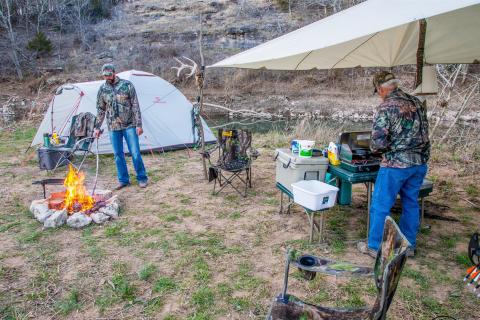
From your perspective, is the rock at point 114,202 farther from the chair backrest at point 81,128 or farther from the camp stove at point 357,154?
the camp stove at point 357,154

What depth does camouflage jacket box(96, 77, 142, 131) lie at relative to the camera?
4.60 m

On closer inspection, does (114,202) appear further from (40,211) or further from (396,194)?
(396,194)

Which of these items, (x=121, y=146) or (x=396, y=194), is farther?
(x=121, y=146)

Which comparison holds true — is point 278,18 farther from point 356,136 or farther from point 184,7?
point 356,136

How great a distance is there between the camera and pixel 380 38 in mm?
3887

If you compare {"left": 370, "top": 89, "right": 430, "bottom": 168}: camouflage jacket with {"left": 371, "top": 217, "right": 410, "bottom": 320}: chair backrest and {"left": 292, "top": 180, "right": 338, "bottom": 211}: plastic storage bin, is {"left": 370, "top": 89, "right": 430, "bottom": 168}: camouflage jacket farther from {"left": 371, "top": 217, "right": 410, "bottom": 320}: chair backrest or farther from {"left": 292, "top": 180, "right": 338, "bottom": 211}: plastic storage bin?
{"left": 371, "top": 217, "right": 410, "bottom": 320}: chair backrest

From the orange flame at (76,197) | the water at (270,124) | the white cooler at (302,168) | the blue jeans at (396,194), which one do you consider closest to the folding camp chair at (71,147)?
the orange flame at (76,197)

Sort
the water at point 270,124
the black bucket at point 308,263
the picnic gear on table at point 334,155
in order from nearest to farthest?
1. the black bucket at point 308,263
2. the picnic gear on table at point 334,155
3. the water at point 270,124

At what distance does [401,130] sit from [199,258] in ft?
6.20

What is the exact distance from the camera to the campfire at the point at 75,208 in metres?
3.73

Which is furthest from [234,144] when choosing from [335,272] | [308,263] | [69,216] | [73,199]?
[335,272]

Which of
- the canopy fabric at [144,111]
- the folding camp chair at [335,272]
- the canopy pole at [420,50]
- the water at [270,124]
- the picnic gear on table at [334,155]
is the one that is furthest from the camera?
the water at [270,124]

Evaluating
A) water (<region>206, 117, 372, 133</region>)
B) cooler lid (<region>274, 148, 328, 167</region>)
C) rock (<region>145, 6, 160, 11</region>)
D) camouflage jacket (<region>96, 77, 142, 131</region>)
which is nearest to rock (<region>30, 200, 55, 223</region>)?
camouflage jacket (<region>96, 77, 142, 131</region>)

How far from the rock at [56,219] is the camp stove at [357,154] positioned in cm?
279
